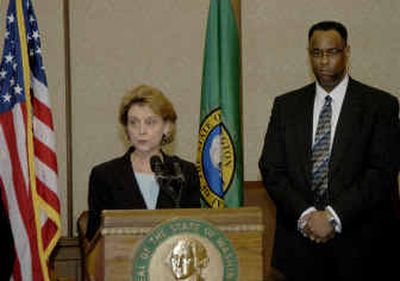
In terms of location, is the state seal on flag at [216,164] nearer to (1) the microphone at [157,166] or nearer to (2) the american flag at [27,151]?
(2) the american flag at [27,151]

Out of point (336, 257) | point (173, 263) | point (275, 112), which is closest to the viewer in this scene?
point (173, 263)

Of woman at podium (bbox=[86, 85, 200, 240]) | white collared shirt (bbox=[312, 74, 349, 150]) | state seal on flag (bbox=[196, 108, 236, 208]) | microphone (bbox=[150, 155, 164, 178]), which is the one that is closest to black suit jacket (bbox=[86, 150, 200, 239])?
woman at podium (bbox=[86, 85, 200, 240])

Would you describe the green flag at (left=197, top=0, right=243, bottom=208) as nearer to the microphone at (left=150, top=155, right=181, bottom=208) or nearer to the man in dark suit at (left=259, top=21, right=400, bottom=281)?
the man in dark suit at (left=259, top=21, right=400, bottom=281)

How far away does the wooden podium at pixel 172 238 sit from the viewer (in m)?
3.48

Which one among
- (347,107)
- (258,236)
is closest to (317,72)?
(347,107)

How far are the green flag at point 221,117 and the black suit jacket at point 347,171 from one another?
0.20m

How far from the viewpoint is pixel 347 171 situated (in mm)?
4656

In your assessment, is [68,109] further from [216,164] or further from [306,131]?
[306,131]

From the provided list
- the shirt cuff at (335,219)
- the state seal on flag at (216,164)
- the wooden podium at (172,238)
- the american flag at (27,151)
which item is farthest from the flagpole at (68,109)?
the wooden podium at (172,238)

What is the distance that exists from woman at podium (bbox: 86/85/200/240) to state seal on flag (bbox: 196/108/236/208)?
51cm

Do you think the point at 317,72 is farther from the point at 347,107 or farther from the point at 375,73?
the point at 375,73

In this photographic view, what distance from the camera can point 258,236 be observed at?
358cm

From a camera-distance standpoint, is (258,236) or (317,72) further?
(317,72)

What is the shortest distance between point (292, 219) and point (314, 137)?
1.41 ft
